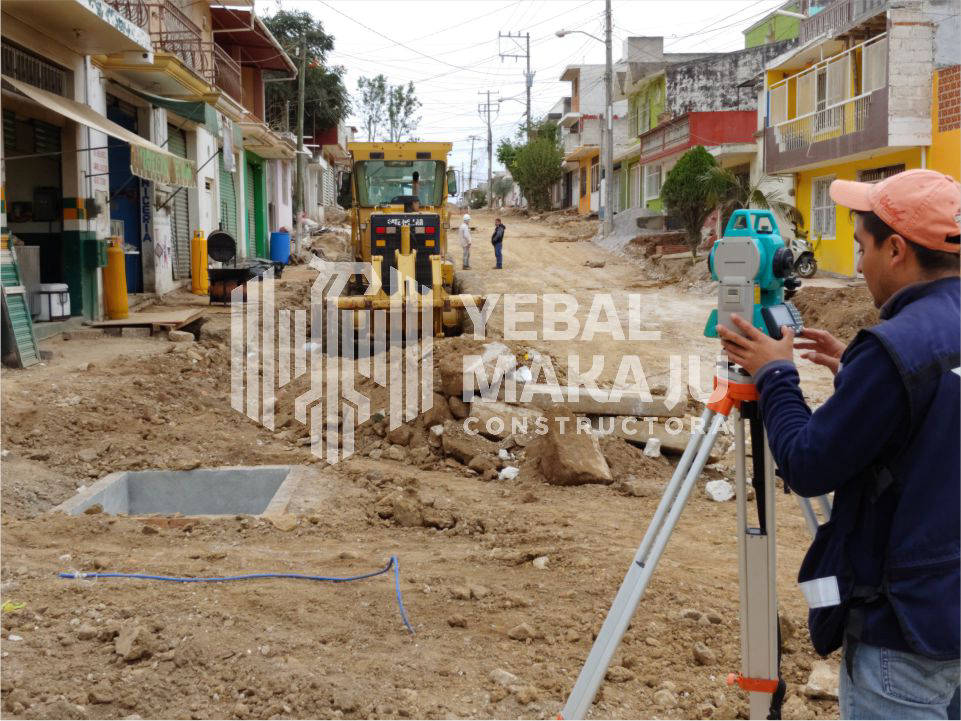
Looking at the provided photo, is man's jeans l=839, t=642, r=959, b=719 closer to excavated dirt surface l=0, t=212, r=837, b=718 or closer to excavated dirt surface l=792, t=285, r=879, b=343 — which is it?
excavated dirt surface l=0, t=212, r=837, b=718

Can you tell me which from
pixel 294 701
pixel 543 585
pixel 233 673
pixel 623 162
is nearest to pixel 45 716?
pixel 233 673

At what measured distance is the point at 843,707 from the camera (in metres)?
1.92

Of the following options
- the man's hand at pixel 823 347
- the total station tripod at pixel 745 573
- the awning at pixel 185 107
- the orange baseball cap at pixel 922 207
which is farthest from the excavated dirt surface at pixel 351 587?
the awning at pixel 185 107

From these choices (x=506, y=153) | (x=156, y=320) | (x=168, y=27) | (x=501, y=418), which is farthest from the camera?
(x=506, y=153)

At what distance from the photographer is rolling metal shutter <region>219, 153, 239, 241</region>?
2278cm

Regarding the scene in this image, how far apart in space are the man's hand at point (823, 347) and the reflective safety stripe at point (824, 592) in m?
0.67

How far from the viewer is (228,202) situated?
23.7 m

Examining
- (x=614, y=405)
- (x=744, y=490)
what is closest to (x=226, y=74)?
(x=614, y=405)

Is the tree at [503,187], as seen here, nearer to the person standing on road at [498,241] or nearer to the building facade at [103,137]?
the person standing on road at [498,241]

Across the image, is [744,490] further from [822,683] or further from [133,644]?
[133,644]

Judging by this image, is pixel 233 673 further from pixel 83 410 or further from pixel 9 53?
pixel 9 53

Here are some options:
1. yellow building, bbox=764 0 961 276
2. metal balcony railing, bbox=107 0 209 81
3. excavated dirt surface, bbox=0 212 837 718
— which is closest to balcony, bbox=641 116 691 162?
yellow building, bbox=764 0 961 276

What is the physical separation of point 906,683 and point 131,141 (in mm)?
11807

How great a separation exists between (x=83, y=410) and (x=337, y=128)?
1323 inches
